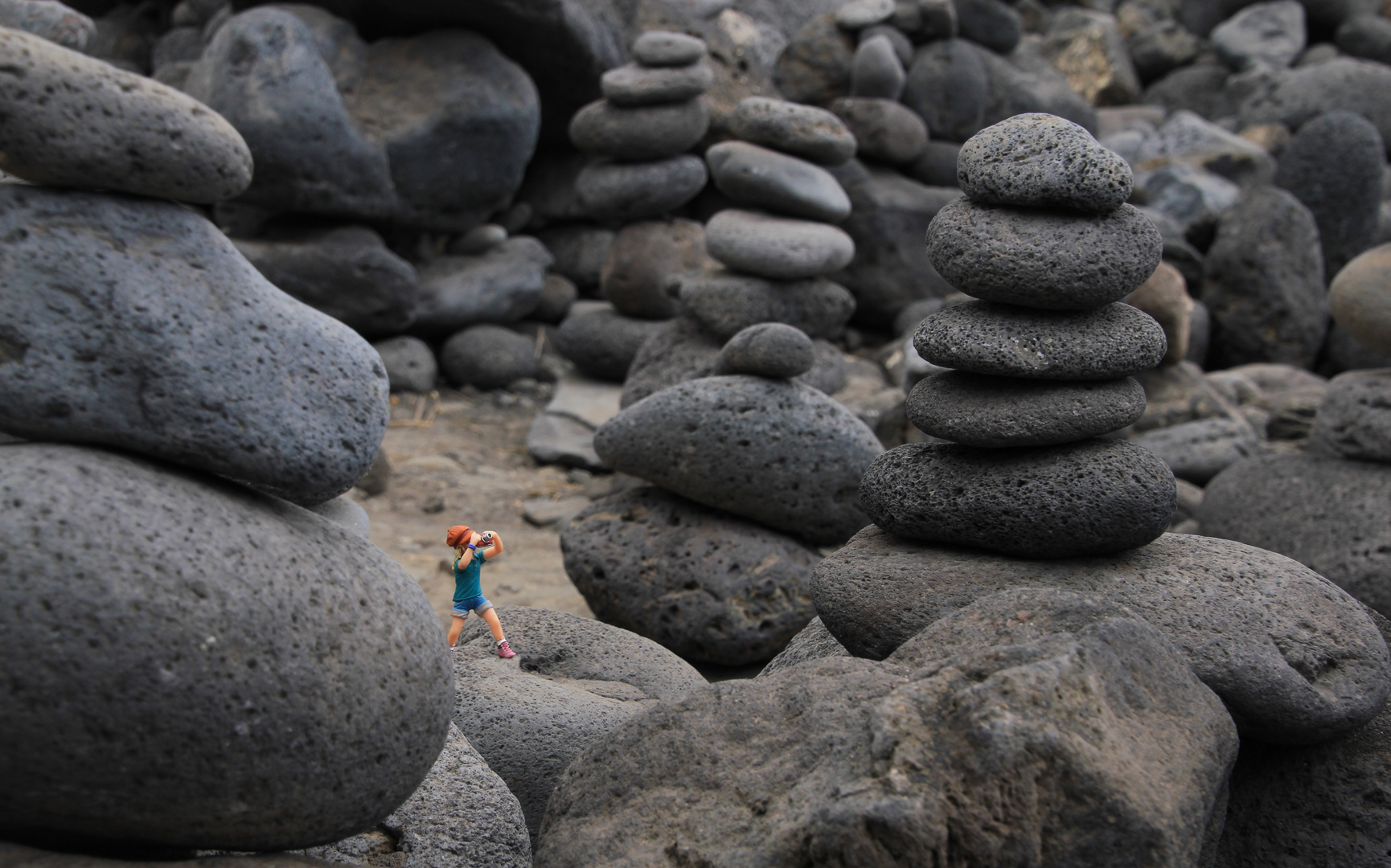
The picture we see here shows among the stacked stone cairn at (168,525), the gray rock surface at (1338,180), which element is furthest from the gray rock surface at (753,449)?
the gray rock surface at (1338,180)

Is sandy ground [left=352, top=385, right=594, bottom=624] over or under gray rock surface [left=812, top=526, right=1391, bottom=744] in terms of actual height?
under

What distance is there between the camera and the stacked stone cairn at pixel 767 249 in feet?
19.4

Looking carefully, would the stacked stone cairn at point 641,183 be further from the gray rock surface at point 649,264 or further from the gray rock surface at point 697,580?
the gray rock surface at point 697,580

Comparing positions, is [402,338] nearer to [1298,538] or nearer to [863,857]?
[1298,538]

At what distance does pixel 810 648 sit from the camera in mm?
3275

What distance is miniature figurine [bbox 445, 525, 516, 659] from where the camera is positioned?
322 cm

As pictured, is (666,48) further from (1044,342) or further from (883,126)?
(1044,342)

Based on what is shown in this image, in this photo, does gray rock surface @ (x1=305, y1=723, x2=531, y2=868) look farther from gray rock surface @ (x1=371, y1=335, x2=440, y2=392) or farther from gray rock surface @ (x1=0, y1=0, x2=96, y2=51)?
gray rock surface @ (x1=371, y1=335, x2=440, y2=392)

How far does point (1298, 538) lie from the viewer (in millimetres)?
4527

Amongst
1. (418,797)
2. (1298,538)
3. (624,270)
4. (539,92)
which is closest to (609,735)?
(418,797)

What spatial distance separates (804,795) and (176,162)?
5.18 feet

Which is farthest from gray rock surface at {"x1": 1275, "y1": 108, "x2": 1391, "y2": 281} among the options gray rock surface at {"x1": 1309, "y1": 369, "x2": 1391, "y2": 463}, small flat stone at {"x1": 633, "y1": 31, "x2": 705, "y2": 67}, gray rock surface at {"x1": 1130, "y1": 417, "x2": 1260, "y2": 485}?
small flat stone at {"x1": 633, "y1": 31, "x2": 705, "y2": 67}

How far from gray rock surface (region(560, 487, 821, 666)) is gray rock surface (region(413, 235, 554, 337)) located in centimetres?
386

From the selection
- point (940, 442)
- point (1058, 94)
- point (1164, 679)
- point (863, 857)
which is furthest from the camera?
point (1058, 94)
